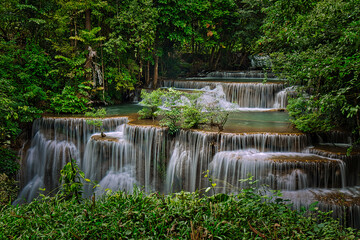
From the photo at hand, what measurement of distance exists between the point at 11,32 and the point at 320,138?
620 inches

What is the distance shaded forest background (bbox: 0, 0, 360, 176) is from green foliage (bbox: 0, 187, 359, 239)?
134 inches

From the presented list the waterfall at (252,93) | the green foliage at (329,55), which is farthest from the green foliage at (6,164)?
the waterfall at (252,93)

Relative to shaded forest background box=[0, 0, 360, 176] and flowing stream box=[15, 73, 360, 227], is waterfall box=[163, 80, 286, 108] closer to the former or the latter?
flowing stream box=[15, 73, 360, 227]

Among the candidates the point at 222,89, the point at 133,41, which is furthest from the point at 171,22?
the point at 222,89

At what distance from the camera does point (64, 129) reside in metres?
11.6

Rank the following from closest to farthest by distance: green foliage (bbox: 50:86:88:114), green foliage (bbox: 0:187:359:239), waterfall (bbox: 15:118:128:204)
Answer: green foliage (bbox: 0:187:359:239), waterfall (bbox: 15:118:128:204), green foliage (bbox: 50:86:88:114)

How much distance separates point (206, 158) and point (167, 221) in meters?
5.36

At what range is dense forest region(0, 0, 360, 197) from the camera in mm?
7477

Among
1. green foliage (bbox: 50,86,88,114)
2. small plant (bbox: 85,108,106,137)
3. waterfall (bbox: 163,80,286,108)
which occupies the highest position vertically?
waterfall (bbox: 163,80,286,108)

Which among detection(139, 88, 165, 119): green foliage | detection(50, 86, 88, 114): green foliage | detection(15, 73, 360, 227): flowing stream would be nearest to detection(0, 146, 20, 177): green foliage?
detection(15, 73, 360, 227): flowing stream

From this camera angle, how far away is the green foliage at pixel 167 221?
3377 millimetres

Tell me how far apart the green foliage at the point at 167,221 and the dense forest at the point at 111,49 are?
3.36 metres

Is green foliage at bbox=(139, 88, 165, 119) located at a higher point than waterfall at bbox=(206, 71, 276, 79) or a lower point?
lower

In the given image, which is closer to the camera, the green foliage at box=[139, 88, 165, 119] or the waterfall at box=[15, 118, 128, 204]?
the green foliage at box=[139, 88, 165, 119]
